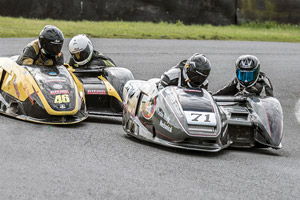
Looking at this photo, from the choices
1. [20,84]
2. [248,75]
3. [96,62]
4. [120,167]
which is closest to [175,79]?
[248,75]

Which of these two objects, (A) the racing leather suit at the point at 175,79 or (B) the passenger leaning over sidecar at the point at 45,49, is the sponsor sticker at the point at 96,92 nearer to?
(B) the passenger leaning over sidecar at the point at 45,49

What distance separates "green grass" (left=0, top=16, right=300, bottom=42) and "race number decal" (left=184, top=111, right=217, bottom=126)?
1130 cm

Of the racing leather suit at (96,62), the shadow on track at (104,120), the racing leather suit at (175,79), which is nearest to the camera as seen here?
the racing leather suit at (175,79)

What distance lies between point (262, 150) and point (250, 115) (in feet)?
1.53

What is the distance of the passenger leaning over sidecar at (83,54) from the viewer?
32.2 ft

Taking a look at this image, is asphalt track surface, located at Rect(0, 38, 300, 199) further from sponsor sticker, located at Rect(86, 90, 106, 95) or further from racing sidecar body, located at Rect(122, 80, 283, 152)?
sponsor sticker, located at Rect(86, 90, 106, 95)

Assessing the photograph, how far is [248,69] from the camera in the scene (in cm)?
825

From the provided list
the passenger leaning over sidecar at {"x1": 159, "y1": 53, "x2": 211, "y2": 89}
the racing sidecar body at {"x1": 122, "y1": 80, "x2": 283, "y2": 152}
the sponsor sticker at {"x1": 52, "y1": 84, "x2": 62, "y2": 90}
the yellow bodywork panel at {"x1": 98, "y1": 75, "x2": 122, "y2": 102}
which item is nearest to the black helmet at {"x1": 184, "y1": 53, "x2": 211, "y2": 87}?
the passenger leaning over sidecar at {"x1": 159, "y1": 53, "x2": 211, "y2": 89}

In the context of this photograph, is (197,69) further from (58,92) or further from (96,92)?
(96,92)

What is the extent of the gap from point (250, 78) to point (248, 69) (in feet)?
0.43

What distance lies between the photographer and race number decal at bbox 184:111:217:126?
6578 mm

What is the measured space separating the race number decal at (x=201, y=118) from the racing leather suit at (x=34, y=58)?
122 inches

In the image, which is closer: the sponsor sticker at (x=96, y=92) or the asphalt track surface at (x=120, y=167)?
the asphalt track surface at (x=120, y=167)

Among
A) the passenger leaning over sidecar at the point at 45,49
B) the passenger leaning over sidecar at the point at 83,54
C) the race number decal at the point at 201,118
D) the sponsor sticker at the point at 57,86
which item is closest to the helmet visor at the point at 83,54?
the passenger leaning over sidecar at the point at 83,54
